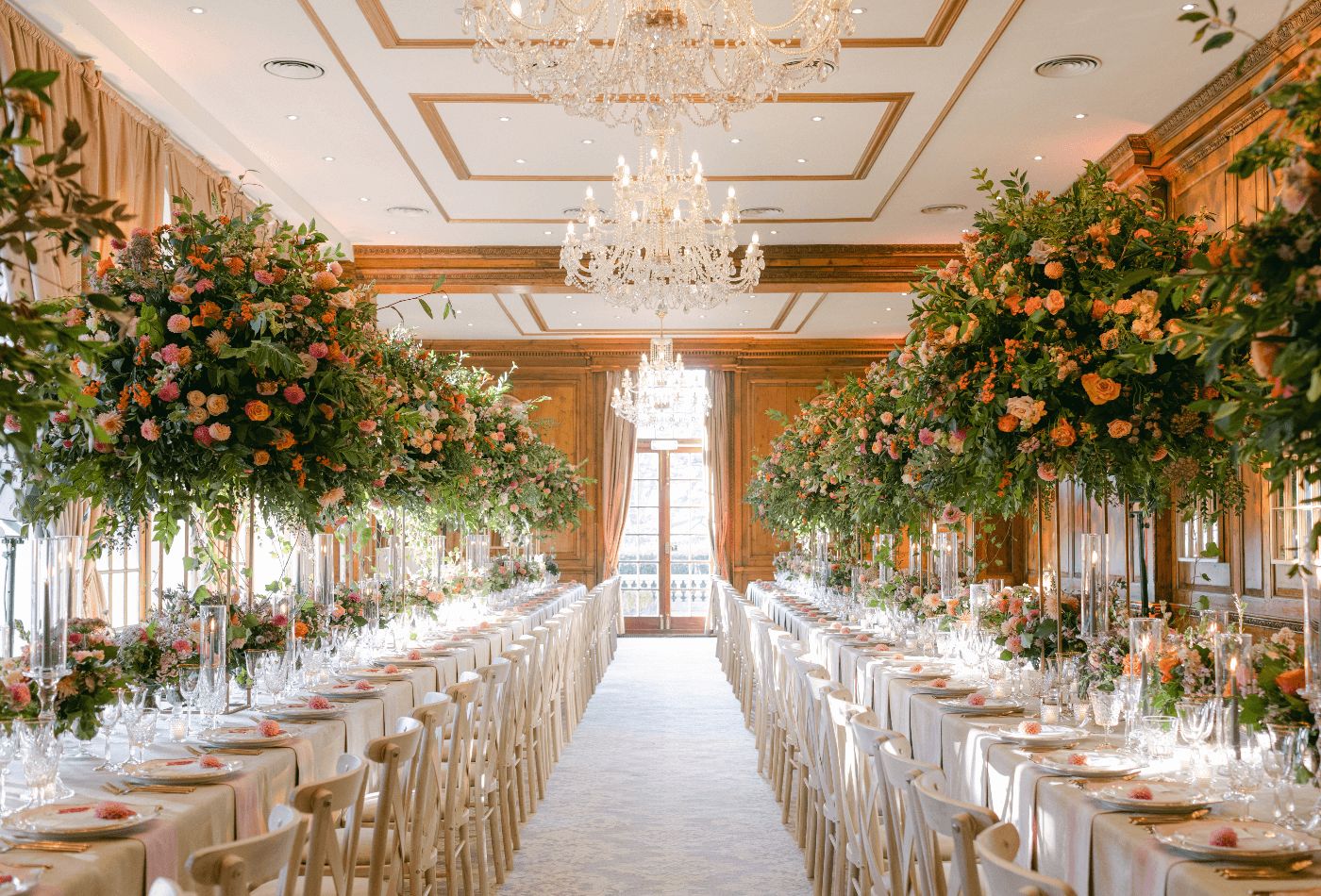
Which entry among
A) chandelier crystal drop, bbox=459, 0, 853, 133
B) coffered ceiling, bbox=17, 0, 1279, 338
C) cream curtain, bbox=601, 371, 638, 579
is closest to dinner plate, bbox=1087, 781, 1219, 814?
chandelier crystal drop, bbox=459, 0, 853, 133

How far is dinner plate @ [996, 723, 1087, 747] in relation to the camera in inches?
141

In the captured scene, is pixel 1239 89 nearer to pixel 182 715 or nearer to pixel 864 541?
pixel 864 541

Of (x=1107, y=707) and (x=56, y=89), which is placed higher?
(x=56, y=89)

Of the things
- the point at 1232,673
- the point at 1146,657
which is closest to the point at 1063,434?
the point at 1146,657

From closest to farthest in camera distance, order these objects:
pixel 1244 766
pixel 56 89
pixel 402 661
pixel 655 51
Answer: pixel 1244 766
pixel 655 51
pixel 402 661
pixel 56 89

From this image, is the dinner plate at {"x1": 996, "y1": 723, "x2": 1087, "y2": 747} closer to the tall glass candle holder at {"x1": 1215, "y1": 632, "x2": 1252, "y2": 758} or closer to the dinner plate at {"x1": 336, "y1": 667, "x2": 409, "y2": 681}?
the tall glass candle holder at {"x1": 1215, "y1": 632, "x2": 1252, "y2": 758}

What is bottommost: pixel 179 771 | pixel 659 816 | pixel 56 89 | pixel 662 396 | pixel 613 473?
pixel 659 816

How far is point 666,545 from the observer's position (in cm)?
1720

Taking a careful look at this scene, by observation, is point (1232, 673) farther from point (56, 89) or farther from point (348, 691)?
point (56, 89)

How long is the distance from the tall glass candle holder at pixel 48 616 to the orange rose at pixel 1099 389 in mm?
3098

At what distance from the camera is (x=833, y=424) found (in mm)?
9125

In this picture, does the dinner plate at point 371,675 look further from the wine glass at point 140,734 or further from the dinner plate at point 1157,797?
the dinner plate at point 1157,797

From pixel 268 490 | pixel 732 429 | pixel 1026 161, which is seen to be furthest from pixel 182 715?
pixel 732 429

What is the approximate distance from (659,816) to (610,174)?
4.98 m
